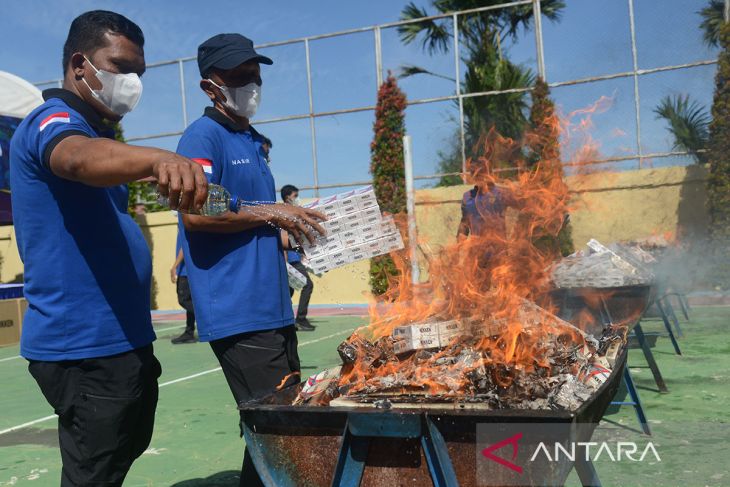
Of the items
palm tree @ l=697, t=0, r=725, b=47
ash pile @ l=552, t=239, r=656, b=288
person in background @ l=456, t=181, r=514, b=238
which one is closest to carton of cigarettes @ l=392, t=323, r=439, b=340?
ash pile @ l=552, t=239, r=656, b=288

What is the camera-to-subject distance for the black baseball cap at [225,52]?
3105 mm

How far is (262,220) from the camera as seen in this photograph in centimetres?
289

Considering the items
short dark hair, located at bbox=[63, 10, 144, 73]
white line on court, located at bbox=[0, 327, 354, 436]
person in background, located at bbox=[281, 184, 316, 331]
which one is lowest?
white line on court, located at bbox=[0, 327, 354, 436]

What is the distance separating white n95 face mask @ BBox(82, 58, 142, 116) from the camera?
95.0 inches

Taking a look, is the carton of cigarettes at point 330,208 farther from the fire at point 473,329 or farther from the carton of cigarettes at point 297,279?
the carton of cigarettes at point 297,279

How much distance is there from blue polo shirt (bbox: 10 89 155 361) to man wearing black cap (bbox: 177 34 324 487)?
0.53 meters

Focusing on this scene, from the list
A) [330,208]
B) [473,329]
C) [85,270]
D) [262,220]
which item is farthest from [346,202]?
[85,270]

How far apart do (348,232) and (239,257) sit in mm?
484

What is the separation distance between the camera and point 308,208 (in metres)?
2.97

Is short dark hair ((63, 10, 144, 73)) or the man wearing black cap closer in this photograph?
short dark hair ((63, 10, 144, 73))

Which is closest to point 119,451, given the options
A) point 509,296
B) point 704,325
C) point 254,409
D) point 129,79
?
point 254,409

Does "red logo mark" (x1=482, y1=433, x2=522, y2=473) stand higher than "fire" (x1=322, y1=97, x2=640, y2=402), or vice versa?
"fire" (x1=322, y1=97, x2=640, y2=402)

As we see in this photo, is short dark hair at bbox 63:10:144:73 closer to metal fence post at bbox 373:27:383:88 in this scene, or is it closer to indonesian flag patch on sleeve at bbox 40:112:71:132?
indonesian flag patch on sleeve at bbox 40:112:71:132

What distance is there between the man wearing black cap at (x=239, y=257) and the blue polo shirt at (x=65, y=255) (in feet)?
1.75
